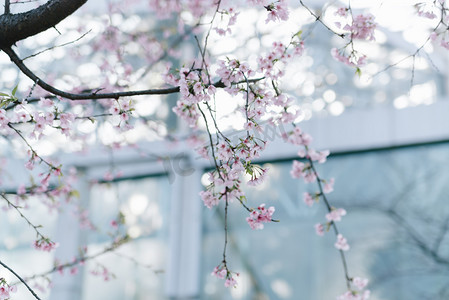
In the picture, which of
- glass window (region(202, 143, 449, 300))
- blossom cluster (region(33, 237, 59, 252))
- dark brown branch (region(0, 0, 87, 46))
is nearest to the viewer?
dark brown branch (region(0, 0, 87, 46))

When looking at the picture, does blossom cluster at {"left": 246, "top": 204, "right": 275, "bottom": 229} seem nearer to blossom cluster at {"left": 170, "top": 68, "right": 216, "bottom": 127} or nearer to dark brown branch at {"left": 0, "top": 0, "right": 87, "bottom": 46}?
blossom cluster at {"left": 170, "top": 68, "right": 216, "bottom": 127}

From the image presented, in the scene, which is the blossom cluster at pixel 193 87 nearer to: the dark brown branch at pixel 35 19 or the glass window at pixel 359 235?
the dark brown branch at pixel 35 19

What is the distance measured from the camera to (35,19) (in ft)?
6.49

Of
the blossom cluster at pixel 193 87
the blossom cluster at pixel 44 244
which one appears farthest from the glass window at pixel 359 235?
the blossom cluster at pixel 193 87

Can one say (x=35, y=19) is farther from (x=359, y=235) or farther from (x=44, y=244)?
(x=359, y=235)

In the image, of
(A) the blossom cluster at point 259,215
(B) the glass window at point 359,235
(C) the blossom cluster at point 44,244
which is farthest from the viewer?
(B) the glass window at point 359,235

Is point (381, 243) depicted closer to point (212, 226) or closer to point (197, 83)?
point (212, 226)

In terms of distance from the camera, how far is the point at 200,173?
6.37 metres

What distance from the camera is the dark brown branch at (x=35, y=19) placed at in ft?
6.37

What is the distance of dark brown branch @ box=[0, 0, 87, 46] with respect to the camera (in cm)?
194

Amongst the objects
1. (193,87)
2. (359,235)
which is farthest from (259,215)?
(359,235)

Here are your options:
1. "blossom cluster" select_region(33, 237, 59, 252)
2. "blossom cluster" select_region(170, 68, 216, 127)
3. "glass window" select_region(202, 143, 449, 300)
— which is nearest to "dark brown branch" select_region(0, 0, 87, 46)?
"blossom cluster" select_region(170, 68, 216, 127)

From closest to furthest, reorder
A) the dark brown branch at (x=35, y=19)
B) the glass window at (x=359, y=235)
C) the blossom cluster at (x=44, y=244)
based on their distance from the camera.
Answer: the dark brown branch at (x=35, y=19), the blossom cluster at (x=44, y=244), the glass window at (x=359, y=235)

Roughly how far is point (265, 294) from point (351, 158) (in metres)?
1.57
